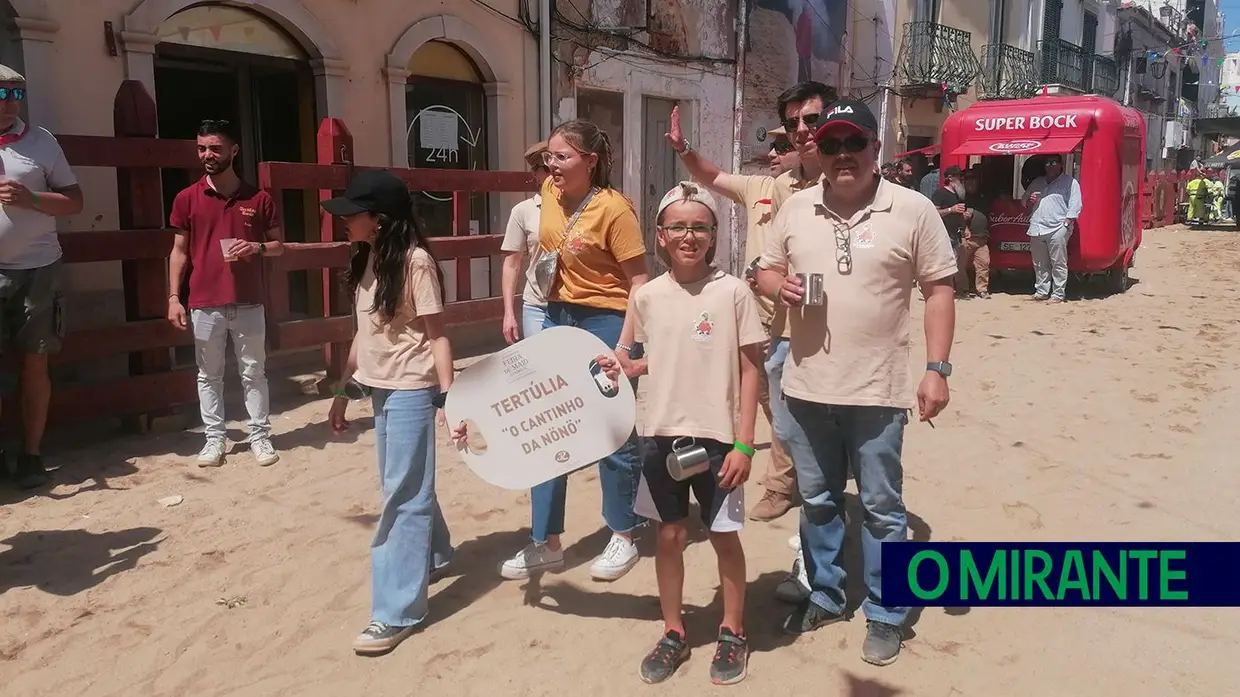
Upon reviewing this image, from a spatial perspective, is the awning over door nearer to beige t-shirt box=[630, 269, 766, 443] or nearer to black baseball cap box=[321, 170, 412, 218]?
beige t-shirt box=[630, 269, 766, 443]

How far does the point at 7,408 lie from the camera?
199 inches

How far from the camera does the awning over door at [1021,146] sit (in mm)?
11844

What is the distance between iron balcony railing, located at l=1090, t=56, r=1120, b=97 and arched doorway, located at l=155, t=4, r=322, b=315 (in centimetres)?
2690

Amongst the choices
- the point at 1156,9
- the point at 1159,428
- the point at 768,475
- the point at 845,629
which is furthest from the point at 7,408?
the point at 1156,9

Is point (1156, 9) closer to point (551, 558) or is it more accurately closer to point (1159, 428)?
point (1159, 428)

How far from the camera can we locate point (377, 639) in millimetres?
3209

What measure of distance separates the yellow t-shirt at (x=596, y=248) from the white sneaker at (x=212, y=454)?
2520mm

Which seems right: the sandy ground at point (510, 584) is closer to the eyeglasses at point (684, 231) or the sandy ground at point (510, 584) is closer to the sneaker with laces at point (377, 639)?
the sneaker with laces at point (377, 639)

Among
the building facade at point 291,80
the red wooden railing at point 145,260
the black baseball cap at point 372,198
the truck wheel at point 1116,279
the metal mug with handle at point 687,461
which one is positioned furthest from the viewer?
the truck wheel at point 1116,279

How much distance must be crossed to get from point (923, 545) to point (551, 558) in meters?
1.50

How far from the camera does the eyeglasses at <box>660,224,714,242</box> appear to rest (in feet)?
9.55

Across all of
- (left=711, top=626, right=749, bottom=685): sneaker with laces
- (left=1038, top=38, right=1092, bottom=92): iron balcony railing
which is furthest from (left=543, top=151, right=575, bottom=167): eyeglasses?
(left=1038, top=38, right=1092, bottom=92): iron balcony railing

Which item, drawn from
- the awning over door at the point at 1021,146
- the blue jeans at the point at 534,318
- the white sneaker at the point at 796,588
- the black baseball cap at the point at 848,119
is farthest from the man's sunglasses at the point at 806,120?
the awning over door at the point at 1021,146

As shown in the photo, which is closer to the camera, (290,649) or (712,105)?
(290,649)
